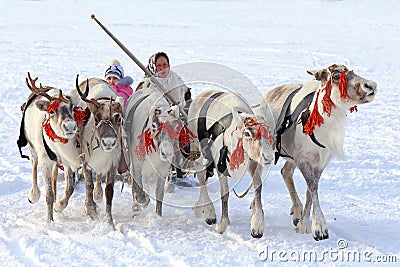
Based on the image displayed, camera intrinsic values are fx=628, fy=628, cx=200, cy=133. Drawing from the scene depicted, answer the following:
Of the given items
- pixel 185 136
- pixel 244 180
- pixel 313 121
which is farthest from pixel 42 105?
Answer: pixel 244 180

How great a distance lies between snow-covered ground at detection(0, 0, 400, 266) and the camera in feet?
20.5

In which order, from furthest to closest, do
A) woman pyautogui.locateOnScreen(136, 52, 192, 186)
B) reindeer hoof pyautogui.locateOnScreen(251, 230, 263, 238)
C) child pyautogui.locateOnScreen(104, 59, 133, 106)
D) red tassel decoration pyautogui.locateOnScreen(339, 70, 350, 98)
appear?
child pyautogui.locateOnScreen(104, 59, 133, 106) → woman pyautogui.locateOnScreen(136, 52, 192, 186) → reindeer hoof pyautogui.locateOnScreen(251, 230, 263, 238) → red tassel decoration pyautogui.locateOnScreen(339, 70, 350, 98)

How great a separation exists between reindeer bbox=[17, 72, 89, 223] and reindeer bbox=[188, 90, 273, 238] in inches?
57.1

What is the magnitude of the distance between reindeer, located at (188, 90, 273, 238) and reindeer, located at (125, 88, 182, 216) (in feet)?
1.25

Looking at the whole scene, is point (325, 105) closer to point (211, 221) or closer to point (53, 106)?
point (211, 221)

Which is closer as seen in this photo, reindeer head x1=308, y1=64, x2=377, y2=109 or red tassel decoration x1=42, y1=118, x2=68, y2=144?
reindeer head x1=308, y1=64, x2=377, y2=109

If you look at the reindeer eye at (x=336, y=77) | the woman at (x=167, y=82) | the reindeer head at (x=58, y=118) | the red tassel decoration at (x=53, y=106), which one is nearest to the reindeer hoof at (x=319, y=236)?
the reindeer eye at (x=336, y=77)

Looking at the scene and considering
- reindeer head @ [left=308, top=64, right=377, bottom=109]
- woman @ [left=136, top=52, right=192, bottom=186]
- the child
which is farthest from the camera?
the child

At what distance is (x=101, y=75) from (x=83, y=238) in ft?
42.3

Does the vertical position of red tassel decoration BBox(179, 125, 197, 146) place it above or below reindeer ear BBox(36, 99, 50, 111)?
below

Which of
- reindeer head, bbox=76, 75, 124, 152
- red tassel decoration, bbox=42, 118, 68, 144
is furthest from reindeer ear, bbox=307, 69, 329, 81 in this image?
red tassel decoration, bbox=42, 118, 68, 144

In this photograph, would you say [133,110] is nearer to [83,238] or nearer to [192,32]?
[83,238]

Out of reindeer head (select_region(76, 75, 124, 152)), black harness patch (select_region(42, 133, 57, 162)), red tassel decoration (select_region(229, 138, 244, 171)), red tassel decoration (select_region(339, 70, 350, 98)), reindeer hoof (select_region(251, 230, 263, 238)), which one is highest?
red tassel decoration (select_region(339, 70, 350, 98))

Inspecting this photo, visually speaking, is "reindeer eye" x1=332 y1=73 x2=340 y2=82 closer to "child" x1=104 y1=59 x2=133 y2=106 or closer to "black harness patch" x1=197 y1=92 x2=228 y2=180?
"black harness patch" x1=197 y1=92 x2=228 y2=180
